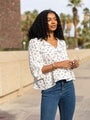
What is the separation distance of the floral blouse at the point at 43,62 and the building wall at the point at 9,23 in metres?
28.1

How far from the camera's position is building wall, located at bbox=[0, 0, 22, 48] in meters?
31.6

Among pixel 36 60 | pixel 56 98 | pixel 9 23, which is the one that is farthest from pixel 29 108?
pixel 9 23

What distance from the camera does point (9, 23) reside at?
107ft

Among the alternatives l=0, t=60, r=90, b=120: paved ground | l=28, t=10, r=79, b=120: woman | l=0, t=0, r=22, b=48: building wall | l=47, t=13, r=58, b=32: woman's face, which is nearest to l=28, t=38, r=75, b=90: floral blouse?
l=28, t=10, r=79, b=120: woman

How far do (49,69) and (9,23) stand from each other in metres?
30.2

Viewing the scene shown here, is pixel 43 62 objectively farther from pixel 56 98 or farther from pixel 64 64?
pixel 56 98

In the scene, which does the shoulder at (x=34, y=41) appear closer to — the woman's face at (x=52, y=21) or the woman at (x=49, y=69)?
the woman at (x=49, y=69)

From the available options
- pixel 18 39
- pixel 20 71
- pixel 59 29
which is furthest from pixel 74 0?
pixel 59 29

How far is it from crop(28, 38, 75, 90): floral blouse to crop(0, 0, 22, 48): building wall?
2813 centimetres

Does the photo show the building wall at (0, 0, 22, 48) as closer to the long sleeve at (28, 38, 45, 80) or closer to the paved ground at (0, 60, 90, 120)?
the paved ground at (0, 60, 90, 120)

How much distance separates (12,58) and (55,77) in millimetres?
5349

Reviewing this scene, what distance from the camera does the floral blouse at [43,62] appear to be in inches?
115

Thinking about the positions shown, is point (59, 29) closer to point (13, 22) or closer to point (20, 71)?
point (20, 71)

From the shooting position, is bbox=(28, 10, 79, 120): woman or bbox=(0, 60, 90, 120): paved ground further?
bbox=(0, 60, 90, 120): paved ground
